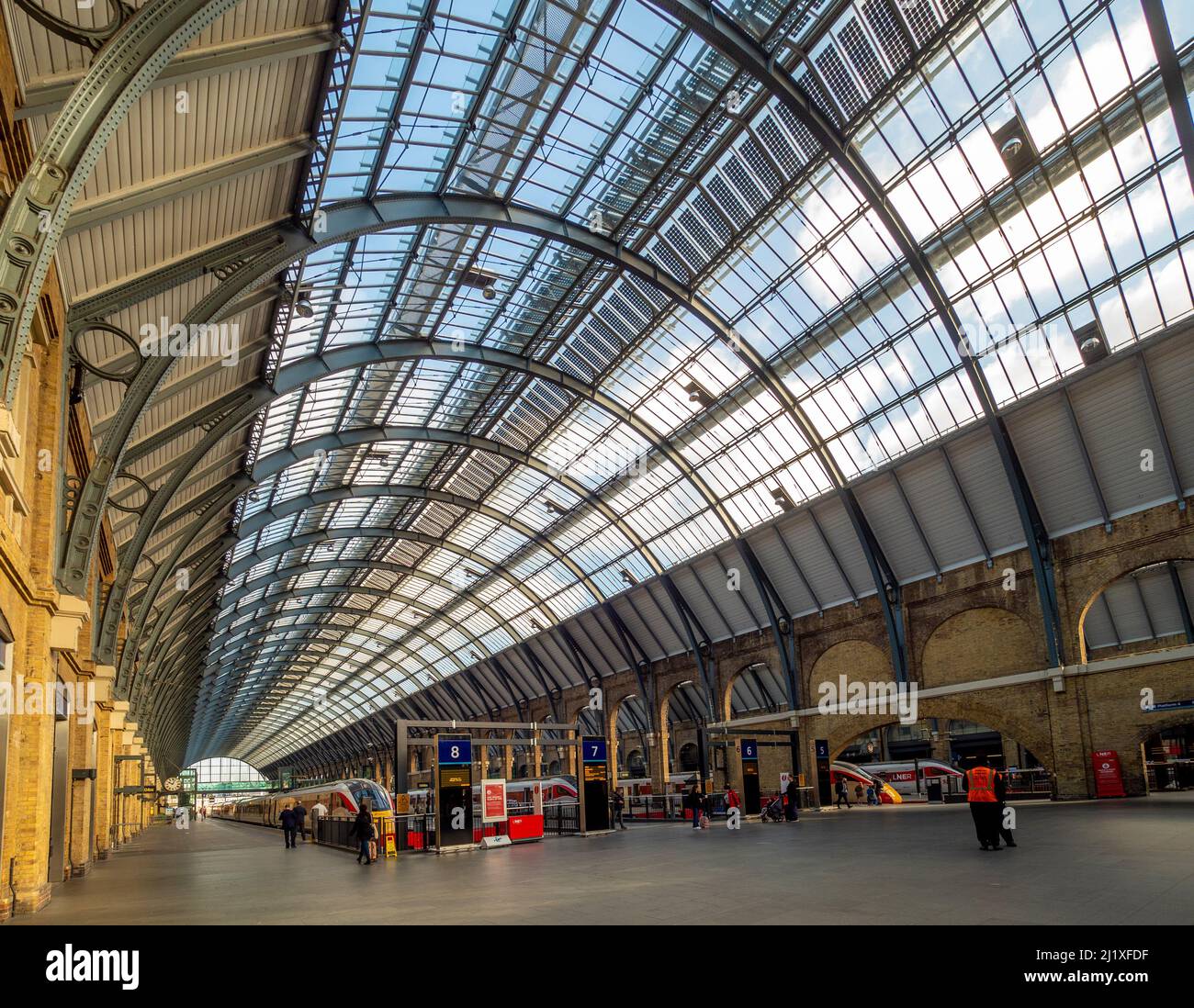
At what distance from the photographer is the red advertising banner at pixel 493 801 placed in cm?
3038

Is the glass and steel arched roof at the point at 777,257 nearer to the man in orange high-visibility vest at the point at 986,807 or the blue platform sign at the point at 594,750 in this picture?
the blue platform sign at the point at 594,750

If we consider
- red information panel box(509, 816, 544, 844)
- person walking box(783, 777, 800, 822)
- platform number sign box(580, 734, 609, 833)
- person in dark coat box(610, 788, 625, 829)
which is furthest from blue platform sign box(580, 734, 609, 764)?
person walking box(783, 777, 800, 822)

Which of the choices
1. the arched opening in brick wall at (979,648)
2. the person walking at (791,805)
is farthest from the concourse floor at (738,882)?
the person walking at (791,805)

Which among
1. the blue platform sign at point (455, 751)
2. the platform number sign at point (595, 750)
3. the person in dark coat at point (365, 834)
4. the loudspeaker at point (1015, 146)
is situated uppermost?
the loudspeaker at point (1015, 146)

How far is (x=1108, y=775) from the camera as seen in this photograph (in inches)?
1201

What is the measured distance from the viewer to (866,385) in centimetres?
3459

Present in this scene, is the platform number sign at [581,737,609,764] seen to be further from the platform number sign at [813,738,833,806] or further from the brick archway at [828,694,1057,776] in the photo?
the brick archway at [828,694,1057,776]

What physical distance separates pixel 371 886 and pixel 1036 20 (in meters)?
25.8

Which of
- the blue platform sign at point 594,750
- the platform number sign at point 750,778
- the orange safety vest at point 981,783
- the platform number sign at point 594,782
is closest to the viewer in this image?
the orange safety vest at point 981,783

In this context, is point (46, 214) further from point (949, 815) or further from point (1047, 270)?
point (949, 815)

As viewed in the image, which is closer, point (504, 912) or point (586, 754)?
point (504, 912)

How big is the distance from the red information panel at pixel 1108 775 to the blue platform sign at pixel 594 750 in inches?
662

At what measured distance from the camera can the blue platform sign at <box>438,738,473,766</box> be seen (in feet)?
95.0

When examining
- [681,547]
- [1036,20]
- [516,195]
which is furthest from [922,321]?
[681,547]
